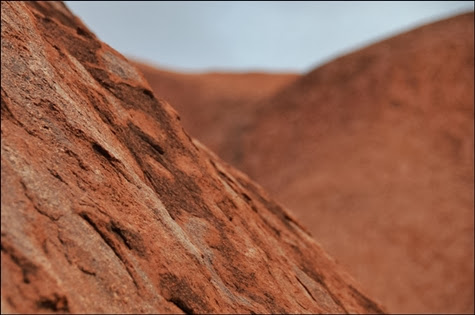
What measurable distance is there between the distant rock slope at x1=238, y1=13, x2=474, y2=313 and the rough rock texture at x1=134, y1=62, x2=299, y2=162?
179 centimetres

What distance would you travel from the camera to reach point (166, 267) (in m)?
6.19

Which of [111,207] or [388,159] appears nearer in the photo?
[111,207]

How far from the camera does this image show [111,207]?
632 cm

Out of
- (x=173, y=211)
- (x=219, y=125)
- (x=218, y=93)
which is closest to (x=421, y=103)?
(x=219, y=125)

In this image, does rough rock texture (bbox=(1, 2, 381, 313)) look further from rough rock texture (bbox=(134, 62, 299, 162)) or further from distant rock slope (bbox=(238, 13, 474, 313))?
rough rock texture (bbox=(134, 62, 299, 162))

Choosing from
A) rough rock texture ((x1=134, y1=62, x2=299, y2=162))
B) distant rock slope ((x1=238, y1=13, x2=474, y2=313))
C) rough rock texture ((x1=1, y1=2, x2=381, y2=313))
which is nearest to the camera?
rough rock texture ((x1=1, y1=2, x2=381, y2=313))

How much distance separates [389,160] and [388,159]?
0.26 feet

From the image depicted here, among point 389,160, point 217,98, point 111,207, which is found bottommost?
point 111,207

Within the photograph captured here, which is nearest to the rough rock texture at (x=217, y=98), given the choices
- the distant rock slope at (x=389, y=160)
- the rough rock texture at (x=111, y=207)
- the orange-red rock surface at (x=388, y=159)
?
the orange-red rock surface at (x=388, y=159)

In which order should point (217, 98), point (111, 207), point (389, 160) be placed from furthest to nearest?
point (217, 98) → point (389, 160) → point (111, 207)

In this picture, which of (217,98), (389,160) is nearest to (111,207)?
(389,160)

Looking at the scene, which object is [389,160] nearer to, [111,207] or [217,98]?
[217,98]

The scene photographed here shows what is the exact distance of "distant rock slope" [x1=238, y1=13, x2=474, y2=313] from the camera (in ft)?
64.8

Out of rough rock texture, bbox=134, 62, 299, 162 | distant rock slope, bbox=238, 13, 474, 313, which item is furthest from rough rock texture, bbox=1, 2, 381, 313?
rough rock texture, bbox=134, 62, 299, 162
